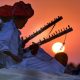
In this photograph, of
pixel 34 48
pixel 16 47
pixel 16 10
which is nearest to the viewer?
pixel 16 47

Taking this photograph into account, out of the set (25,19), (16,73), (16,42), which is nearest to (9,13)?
(25,19)

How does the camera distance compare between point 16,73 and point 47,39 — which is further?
point 47,39

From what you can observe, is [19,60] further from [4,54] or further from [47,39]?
[47,39]

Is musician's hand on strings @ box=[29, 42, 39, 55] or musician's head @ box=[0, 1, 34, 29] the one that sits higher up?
musician's head @ box=[0, 1, 34, 29]

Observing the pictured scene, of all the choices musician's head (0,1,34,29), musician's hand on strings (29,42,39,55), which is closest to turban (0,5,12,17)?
musician's head (0,1,34,29)

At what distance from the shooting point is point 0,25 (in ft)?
7.55

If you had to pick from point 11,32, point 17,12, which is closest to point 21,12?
point 17,12

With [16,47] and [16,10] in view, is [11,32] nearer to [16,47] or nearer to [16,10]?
[16,47]

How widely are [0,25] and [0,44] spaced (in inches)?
18.2

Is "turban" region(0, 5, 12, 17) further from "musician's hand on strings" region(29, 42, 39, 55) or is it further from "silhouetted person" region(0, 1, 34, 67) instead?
"musician's hand on strings" region(29, 42, 39, 55)

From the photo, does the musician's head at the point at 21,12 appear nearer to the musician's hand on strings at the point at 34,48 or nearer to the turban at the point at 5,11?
the turban at the point at 5,11

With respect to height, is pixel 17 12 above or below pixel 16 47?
above

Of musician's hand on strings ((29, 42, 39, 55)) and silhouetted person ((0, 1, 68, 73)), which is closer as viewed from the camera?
silhouetted person ((0, 1, 68, 73))

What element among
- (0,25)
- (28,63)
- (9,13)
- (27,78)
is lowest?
(27,78)
